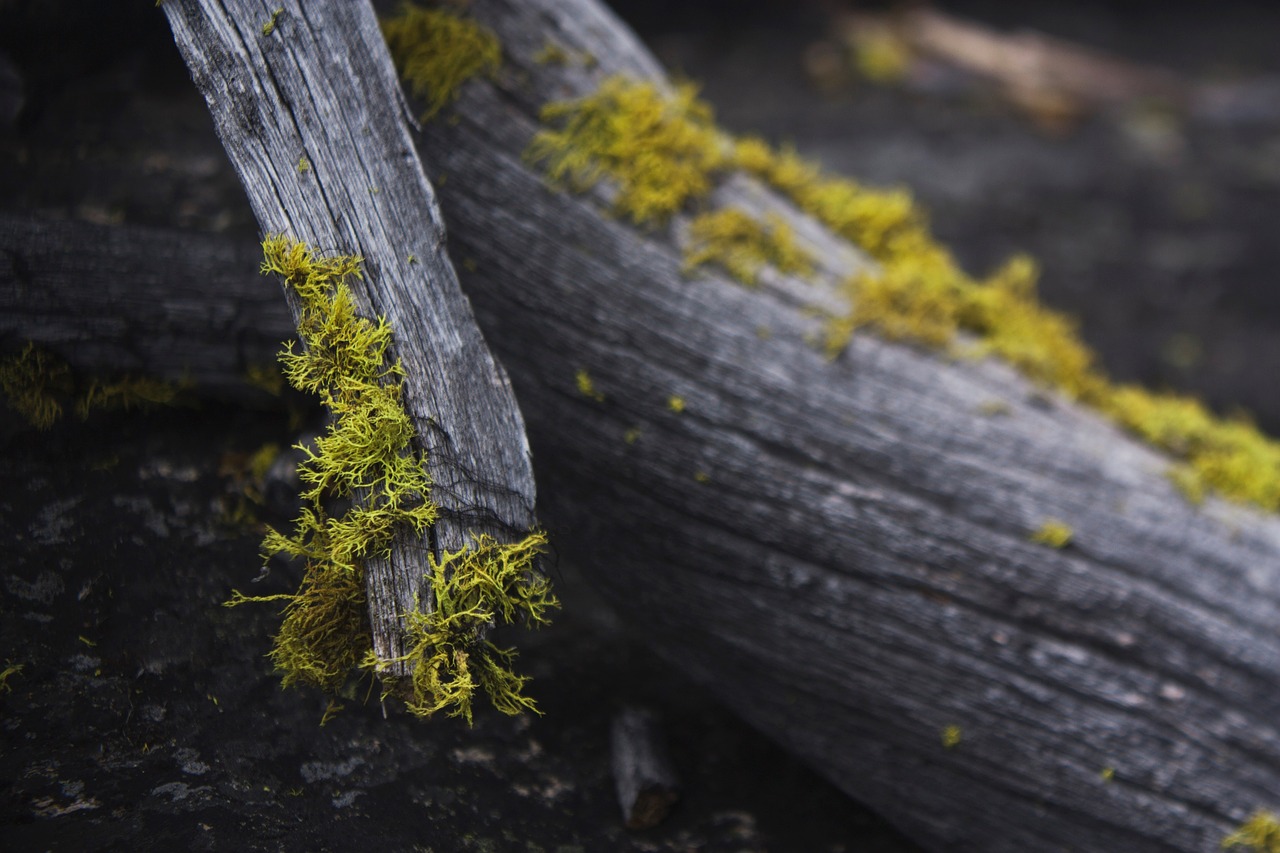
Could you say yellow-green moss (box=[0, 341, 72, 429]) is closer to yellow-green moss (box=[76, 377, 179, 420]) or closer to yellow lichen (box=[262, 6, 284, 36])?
yellow-green moss (box=[76, 377, 179, 420])

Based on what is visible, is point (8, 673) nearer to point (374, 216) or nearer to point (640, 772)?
point (374, 216)

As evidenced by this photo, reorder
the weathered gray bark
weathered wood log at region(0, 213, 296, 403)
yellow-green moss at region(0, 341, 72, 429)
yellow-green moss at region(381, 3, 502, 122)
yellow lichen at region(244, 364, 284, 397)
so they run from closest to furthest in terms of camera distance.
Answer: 1. the weathered gray bark
2. yellow-green moss at region(0, 341, 72, 429)
3. weathered wood log at region(0, 213, 296, 403)
4. yellow lichen at region(244, 364, 284, 397)
5. yellow-green moss at region(381, 3, 502, 122)

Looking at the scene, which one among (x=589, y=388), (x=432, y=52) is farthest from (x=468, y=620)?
(x=432, y=52)

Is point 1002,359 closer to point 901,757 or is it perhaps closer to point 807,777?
point 901,757

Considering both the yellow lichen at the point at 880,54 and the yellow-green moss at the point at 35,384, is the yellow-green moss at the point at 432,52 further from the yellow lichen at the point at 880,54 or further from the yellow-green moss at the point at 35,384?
the yellow lichen at the point at 880,54

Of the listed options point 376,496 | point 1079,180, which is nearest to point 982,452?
point 376,496

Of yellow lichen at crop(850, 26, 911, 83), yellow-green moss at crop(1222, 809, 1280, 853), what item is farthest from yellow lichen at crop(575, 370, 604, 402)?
yellow lichen at crop(850, 26, 911, 83)
